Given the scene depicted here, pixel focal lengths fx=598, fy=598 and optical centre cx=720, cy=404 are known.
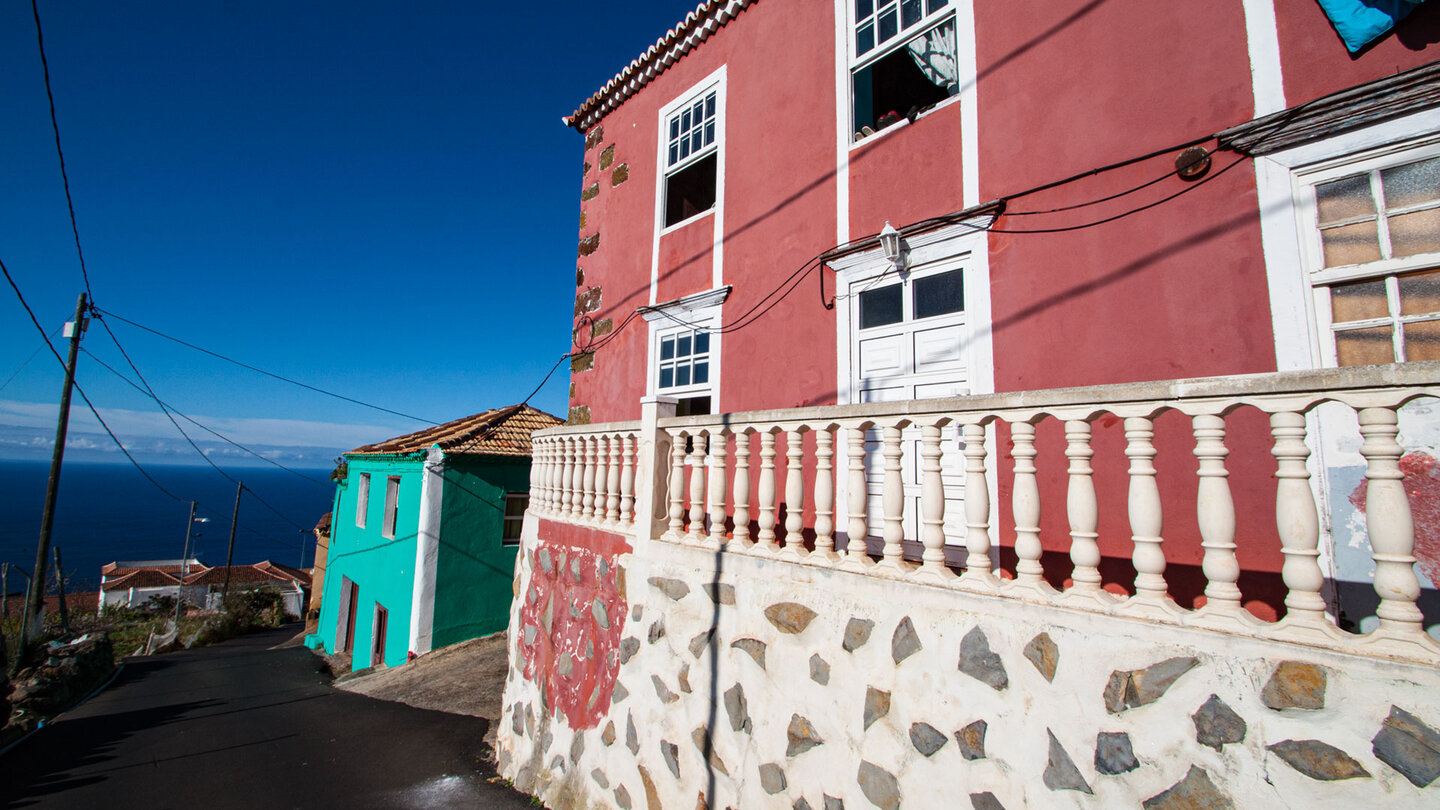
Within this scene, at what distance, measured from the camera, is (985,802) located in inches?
101

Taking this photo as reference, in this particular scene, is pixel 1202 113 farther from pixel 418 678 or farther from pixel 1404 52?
pixel 418 678

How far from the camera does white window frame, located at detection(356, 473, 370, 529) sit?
17203 mm

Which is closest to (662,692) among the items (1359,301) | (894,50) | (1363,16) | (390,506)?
(1359,301)

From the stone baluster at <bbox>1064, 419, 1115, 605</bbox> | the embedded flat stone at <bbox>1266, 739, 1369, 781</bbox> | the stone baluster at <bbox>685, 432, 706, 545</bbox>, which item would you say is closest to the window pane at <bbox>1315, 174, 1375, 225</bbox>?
the stone baluster at <bbox>1064, 419, 1115, 605</bbox>

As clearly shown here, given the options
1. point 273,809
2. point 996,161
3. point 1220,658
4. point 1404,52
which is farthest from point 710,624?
point 273,809

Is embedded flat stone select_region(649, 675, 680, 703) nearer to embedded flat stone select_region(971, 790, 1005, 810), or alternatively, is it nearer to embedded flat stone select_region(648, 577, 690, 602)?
embedded flat stone select_region(648, 577, 690, 602)

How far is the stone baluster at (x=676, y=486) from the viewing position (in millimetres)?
4469

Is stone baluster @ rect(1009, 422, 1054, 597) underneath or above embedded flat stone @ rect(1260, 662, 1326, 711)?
above

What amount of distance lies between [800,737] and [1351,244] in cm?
423

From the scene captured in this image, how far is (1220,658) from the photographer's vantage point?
7.02 ft

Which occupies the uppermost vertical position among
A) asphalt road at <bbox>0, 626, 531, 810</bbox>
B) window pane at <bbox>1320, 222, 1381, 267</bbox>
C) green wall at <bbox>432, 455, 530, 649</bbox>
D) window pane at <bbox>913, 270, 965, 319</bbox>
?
window pane at <bbox>913, 270, 965, 319</bbox>

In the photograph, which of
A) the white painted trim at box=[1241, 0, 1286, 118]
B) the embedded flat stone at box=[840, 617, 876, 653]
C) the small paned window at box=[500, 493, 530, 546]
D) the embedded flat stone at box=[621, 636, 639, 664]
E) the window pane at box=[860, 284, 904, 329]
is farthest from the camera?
the small paned window at box=[500, 493, 530, 546]

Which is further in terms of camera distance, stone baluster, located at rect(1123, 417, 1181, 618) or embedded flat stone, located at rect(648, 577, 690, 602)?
embedded flat stone, located at rect(648, 577, 690, 602)

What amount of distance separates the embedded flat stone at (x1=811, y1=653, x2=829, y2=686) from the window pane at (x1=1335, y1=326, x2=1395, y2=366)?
3.36 metres
